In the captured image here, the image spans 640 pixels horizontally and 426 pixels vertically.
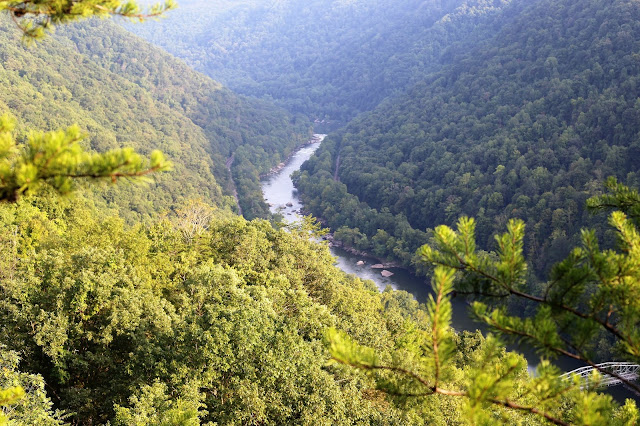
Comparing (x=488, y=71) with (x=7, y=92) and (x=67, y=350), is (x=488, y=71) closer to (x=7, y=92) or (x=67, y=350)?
(x=7, y=92)

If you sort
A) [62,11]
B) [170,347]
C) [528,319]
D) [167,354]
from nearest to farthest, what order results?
[528,319], [62,11], [167,354], [170,347]

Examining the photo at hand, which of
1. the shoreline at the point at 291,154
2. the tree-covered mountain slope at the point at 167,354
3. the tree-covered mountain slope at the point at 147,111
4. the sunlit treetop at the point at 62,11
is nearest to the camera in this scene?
the sunlit treetop at the point at 62,11

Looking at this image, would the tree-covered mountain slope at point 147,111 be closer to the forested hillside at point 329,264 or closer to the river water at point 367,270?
the forested hillside at point 329,264

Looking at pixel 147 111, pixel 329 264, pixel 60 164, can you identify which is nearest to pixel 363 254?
pixel 329 264

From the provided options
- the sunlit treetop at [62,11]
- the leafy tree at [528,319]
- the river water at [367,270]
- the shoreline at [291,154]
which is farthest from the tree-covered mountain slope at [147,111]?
the leafy tree at [528,319]

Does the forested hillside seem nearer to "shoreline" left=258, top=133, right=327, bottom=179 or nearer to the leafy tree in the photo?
the leafy tree

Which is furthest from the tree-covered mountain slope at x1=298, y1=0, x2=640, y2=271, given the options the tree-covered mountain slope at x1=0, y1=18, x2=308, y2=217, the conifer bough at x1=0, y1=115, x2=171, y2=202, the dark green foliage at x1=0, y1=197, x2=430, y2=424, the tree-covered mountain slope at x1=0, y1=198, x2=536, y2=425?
the conifer bough at x1=0, y1=115, x2=171, y2=202

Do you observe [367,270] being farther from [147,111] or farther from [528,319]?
[147,111]
